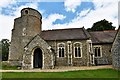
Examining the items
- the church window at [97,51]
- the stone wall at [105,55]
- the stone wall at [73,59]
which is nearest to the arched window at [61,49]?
the stone wall at [73,59]

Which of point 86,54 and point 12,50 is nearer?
point 86,54

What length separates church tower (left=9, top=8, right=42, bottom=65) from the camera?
3447 cm

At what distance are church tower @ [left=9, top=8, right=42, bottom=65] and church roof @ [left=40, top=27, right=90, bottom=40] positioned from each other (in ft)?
8.17

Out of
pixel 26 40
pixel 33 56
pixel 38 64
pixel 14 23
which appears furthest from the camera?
pixel 14 23

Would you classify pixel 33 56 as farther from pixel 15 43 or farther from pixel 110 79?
pixel 110 79

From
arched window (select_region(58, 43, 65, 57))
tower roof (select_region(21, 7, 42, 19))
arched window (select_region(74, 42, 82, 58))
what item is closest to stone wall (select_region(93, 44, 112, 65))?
arched window (select_region(74, 42, 82, 58))

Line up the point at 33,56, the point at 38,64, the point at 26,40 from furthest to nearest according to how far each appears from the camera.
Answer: the point at 26,40, the point at 38,64, the point at 33,56

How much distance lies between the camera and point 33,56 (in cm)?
2902

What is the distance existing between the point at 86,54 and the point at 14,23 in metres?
16.0

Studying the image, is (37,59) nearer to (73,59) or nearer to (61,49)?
(61,49)

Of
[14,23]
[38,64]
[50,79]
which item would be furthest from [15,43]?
[50,79]

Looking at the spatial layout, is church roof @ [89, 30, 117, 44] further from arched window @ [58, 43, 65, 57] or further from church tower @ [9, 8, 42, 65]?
church tower @ [9, 8, 42, 65]

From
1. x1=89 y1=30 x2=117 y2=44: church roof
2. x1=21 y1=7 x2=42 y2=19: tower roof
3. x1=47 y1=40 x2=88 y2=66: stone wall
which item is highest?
x1=21 y1=7 x2=42 y2=19: tower roof

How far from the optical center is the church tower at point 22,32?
3447cm
